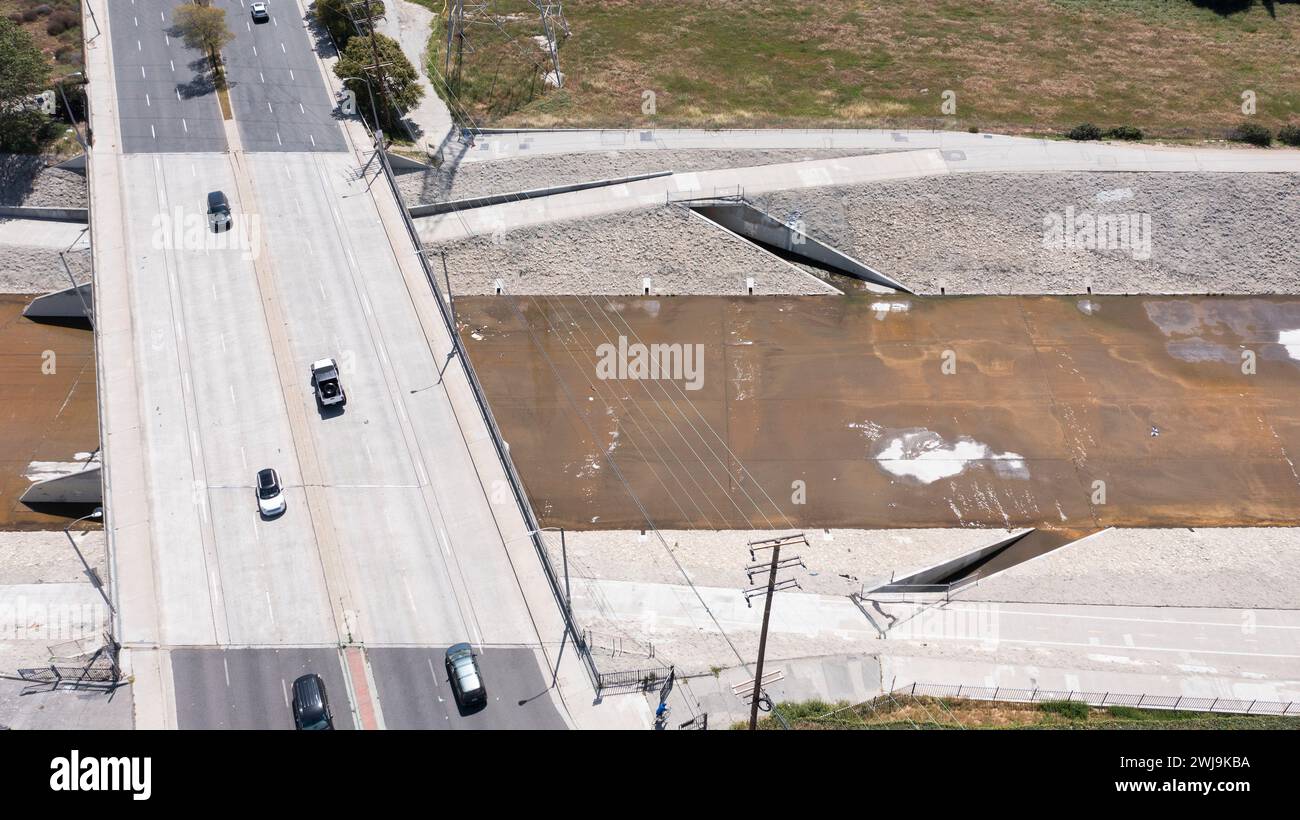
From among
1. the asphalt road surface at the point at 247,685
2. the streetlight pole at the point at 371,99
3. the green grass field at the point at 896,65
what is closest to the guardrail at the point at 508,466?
the asphalt road surface at the point at 247,685

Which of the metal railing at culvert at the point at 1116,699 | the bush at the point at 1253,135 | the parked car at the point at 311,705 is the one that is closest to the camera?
the parked car at the point at 311,705

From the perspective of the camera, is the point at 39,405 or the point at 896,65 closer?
the point at 39,405

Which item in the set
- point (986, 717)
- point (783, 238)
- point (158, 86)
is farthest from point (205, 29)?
point (986, 717)

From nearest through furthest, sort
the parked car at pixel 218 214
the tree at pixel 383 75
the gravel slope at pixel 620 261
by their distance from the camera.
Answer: the parked car at pixel 218 214 < the gravel slope at pixel 620 261 < the tree at pixel 383 75

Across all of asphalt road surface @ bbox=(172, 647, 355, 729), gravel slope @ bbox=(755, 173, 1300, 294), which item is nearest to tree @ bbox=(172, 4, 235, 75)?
gravel slope @ bbox=(755, 173, 1300, 294)

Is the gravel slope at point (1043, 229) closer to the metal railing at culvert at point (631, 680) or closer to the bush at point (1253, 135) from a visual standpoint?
the bush at point (1253, 135)


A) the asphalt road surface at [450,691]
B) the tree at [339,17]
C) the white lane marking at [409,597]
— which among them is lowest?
the asphalt road surface at [450,691]

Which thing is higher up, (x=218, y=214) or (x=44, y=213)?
(x=218, y=214)

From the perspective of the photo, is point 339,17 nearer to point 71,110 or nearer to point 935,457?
point 71,110
